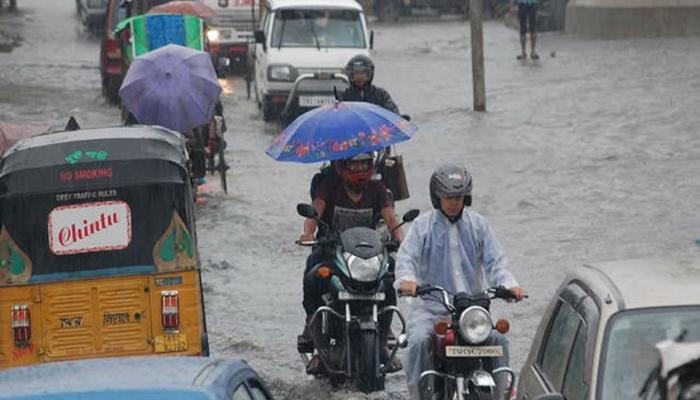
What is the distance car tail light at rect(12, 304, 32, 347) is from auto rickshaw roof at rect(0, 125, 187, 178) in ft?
2.82

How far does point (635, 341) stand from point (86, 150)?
16.9 feet

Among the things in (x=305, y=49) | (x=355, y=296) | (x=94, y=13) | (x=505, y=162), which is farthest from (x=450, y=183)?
(x=94, y=13)

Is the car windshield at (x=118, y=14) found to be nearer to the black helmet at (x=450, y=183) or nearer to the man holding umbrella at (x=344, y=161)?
the man holding umbrella at (x=344, y=161)

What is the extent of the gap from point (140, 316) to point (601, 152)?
40.3 feet

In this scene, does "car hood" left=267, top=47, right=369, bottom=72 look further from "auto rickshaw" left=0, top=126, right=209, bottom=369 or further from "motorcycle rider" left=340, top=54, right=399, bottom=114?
"auto rickshaw" left=0, top=126, right=209, bottom=369

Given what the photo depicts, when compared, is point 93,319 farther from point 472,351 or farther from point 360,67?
point 360,67

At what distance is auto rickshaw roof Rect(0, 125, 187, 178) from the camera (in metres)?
10.6

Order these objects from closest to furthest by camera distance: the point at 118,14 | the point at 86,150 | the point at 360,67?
the point at 86,150 < the point at 360,67 < the point at 118,14

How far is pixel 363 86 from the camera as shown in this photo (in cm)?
1433

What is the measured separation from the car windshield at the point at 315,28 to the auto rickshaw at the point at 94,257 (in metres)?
15.2

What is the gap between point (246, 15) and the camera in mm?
33188

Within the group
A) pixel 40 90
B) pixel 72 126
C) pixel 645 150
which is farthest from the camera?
pixel 40 90

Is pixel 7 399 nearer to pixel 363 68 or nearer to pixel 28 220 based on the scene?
pixel 28 220

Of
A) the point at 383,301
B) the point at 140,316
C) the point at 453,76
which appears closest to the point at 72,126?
the point at 140,316
